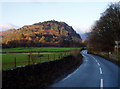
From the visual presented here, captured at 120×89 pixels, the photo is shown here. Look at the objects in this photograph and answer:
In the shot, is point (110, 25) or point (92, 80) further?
point (110, 25)

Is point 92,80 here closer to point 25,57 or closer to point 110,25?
point 25,57

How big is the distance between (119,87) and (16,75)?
5904 mm

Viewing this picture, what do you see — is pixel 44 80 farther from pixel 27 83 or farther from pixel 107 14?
pixel 107 14

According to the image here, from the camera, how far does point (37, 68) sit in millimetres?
11469

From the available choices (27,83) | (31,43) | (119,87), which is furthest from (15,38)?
(119,87)

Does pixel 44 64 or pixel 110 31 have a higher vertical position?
pixel 110 31

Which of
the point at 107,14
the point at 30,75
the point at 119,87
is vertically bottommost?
the point at 119,87

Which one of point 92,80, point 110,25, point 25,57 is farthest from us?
point 110,25

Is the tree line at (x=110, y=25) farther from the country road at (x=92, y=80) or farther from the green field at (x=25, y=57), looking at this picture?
the country road at (x=92, y=80)

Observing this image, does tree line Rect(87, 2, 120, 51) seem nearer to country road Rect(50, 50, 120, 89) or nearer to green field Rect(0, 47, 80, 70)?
green field Rect(0, 47, 80, 70)

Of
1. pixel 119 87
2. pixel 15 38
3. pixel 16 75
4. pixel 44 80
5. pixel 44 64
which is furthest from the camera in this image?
pixel 15 38

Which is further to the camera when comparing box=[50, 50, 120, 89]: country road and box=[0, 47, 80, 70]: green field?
box=[0, 47, 80, 70]: green field

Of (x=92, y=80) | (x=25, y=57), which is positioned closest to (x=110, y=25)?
(x=25, y=57)

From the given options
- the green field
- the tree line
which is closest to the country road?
the green field
